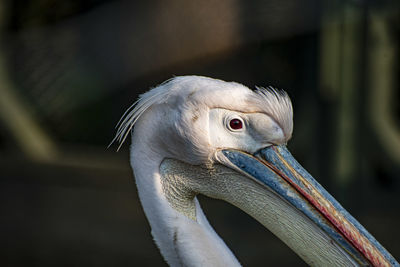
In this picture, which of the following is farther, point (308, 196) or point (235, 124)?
point (235, 124)

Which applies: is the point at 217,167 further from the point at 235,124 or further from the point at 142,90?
the point at 142,90

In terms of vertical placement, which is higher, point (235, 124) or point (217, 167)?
point (235, 124)

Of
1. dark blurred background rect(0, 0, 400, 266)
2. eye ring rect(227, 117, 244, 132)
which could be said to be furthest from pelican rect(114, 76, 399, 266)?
dark blurred background rect(0, 0, 400, 266)

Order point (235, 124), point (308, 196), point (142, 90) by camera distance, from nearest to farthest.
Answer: point (308, 196), point (235, 124), point (142, 90)

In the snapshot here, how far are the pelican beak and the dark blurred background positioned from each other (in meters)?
2.85

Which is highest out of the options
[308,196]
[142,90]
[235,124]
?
[235,124]

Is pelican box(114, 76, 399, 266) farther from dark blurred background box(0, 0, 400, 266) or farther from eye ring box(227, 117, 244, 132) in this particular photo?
dark blurred background box(0, 0, 400, 266)

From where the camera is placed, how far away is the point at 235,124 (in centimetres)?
229

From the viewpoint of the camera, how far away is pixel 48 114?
6.08 metres

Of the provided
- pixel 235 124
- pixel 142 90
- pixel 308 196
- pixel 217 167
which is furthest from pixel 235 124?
pixel 142 90

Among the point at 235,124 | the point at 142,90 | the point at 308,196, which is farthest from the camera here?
the point at 142,90

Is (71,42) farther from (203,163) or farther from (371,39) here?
(203,163)

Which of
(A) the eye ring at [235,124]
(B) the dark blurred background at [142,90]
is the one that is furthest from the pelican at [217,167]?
(B) the dark blurred background at [142,90]

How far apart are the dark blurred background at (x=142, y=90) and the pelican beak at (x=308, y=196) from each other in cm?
285
